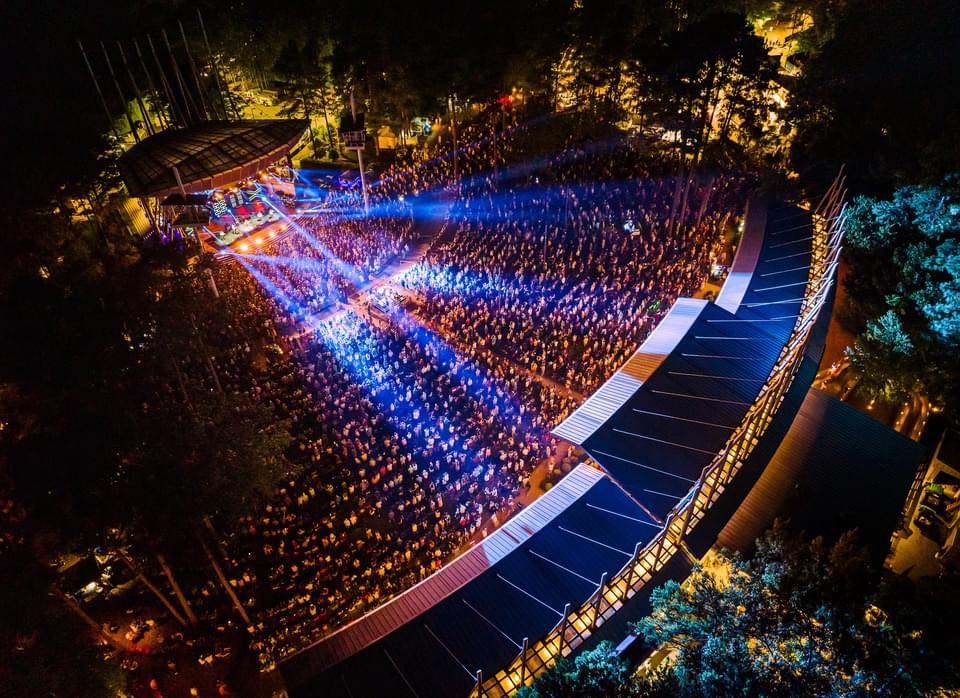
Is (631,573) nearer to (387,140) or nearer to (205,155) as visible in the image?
(205,155)

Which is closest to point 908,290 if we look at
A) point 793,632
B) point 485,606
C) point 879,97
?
point 879,97

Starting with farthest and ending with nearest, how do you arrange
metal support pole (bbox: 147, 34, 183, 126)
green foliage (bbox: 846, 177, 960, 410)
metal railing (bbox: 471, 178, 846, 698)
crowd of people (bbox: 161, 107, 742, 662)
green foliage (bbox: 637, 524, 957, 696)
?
metal support pole (bbox: 147, 34, 183, 126), green foliage (bbox: 846, 177, 960, 410), crowd of people (bbox: 161, 107, 742, 662), metal railing (bbox: 471, 178, 846, 698), green foliage (bbox: 637, 524, 957, 696)

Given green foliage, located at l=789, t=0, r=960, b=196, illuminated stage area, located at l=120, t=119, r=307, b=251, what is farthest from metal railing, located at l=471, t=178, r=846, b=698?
illuminated stage area, located at l=120, t=119, r=307, b=251

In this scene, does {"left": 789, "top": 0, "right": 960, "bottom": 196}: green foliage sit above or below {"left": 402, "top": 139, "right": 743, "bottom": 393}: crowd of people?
above

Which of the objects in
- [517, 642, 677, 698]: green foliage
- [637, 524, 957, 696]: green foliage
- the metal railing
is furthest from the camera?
the metal railing

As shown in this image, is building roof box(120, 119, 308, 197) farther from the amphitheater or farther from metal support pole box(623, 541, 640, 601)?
metal support pole box(623, 541, 640, 601)

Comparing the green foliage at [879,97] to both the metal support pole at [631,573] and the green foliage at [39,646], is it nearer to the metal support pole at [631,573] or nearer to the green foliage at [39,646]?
the metal support pole at [631,573]

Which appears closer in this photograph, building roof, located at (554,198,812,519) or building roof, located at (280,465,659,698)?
building roof, located at (280,465,659,698)
